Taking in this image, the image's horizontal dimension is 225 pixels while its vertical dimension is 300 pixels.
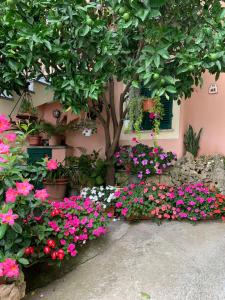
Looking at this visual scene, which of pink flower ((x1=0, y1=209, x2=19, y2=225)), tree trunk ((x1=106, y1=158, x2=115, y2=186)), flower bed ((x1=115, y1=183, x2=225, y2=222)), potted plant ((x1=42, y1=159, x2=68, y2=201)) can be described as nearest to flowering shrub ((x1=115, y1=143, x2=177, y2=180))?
tree trunk ((x1=106, y1=158, x2=115, y2=186))

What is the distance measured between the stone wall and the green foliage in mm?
153

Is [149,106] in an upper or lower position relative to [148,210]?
upper

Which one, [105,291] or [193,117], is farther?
[193,117]

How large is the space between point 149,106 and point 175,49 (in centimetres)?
161

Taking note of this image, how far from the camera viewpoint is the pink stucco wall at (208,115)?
496 centimetres

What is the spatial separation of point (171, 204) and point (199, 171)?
107 centimetres

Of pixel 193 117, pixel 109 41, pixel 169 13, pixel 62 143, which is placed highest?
pixel 169 13

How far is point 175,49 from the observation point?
343 cm

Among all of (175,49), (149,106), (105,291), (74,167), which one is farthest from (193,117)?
(105,291)

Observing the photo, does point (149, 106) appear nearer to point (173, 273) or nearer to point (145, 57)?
point (145, 57)

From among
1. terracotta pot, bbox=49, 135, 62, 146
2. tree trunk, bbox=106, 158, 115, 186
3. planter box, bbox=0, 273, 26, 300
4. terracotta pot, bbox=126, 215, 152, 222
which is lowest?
terracotta pot, bbox=126, 215, 152, 222

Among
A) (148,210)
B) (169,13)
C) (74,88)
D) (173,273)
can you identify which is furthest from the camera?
(148,210)

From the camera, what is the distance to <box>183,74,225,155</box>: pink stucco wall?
496 cm

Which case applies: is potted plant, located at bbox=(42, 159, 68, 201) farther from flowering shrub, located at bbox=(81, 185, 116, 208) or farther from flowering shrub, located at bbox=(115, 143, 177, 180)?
flowering shrub, located at bbox=(115, 143, 177, 180)
